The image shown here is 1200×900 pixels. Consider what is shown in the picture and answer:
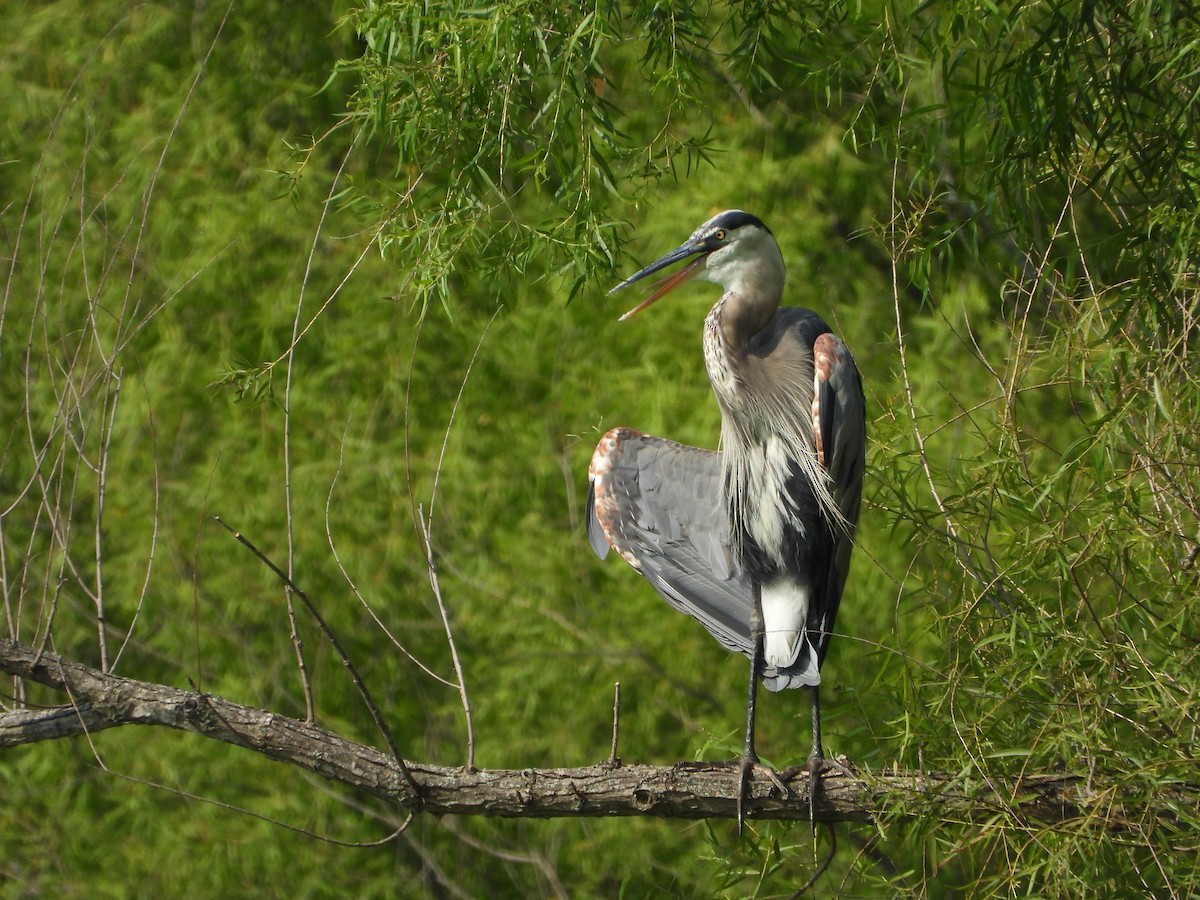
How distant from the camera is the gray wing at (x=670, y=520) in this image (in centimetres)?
263

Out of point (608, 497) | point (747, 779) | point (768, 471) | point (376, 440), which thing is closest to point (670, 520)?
point (608, 497)

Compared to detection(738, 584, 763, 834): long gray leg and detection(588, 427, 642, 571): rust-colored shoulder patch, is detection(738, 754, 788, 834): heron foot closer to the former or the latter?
detection(738, 584, 763, 834): long gray leg

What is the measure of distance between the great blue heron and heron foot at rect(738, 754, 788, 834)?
0.51 feet

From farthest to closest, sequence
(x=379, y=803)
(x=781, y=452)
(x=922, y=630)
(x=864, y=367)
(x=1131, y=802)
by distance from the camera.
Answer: (x=379, y=803), (x=864, y=367), (x=781, y=452), (x=922, y=630), (x=1131, y=802)

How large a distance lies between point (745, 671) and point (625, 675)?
0.35 meters

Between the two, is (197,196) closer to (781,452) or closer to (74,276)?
(74,276)

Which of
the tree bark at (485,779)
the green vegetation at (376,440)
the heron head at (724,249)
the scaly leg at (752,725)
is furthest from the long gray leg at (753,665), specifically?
the green vegetation at (376,440)

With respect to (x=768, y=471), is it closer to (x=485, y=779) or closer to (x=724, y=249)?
(x=724, y=249)

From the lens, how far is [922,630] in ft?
6.86

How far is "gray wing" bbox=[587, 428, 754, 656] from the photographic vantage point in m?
2.63

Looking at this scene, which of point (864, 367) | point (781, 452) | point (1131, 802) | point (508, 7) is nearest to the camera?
point (1131, 802)

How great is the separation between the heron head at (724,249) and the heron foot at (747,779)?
88 centimetres

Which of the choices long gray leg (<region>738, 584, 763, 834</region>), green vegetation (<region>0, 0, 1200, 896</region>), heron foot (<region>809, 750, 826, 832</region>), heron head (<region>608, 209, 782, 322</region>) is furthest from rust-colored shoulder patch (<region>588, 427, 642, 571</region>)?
heron foot (<region>809, 750, 826, 832</region>)

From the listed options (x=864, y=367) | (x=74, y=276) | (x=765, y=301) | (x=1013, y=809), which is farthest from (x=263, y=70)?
(x=1013, y=809)
